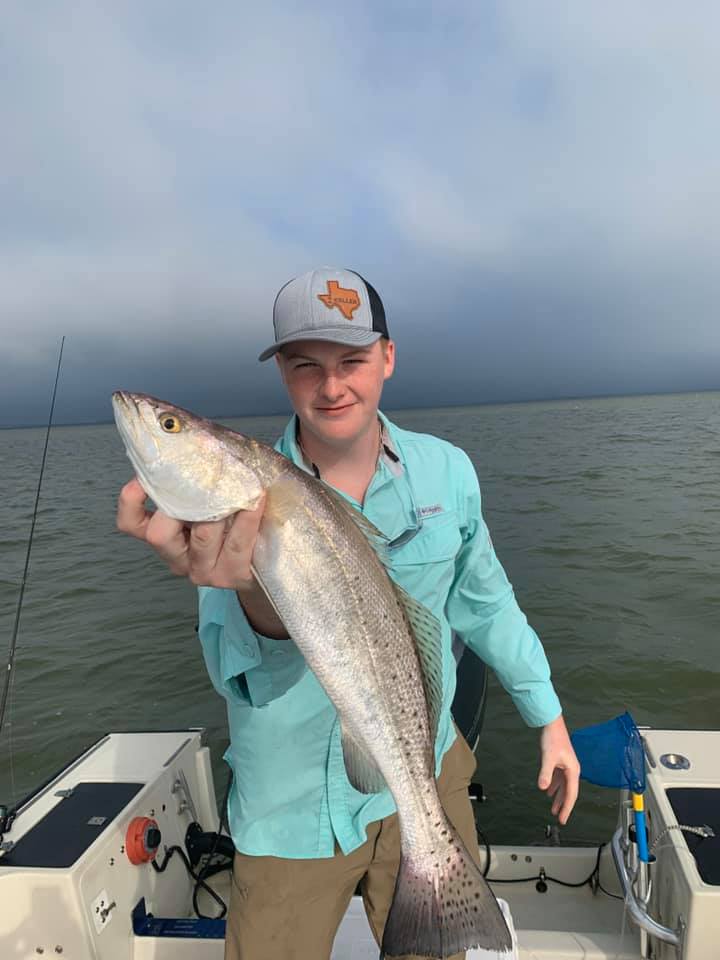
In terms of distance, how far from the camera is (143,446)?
2029 mm

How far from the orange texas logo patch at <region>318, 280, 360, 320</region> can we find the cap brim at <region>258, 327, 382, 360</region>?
0.09 meters

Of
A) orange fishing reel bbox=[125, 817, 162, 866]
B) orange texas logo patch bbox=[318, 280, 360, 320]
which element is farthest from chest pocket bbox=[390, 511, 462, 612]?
orange fishing reel bbox=[125, 817, 162, 866]

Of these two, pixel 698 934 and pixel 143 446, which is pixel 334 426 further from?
pixel 698 934

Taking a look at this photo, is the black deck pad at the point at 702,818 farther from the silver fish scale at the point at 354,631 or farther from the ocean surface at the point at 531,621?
the ocean surface at the point at 531,621

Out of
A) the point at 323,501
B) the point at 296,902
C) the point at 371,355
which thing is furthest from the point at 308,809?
the point at 371,355

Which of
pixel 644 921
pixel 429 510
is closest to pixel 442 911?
pixel 644 921

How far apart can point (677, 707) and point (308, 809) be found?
7417 mm

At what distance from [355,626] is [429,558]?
91 cm

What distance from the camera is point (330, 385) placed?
8.82 feet

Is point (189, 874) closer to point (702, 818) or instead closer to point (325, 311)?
point (702, 818)

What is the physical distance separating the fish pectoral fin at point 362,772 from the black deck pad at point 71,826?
1.96m

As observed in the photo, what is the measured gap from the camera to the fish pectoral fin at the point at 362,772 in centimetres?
230

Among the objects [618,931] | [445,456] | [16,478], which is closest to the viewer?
[445,456]

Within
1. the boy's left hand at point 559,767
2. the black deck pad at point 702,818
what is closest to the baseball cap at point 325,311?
the boy's left hand at point 559,767
